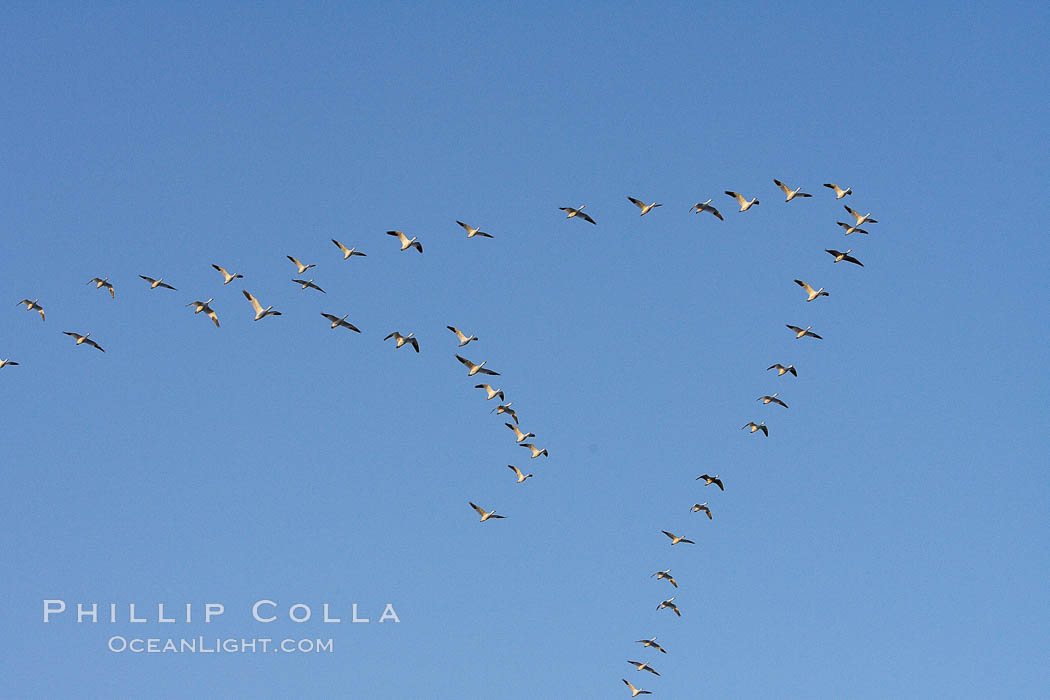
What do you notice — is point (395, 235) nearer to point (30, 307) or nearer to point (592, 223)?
point (592, 223)

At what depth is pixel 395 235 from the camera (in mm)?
107750

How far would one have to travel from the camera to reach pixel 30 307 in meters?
119

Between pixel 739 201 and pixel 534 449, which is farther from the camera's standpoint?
pixel 534 449

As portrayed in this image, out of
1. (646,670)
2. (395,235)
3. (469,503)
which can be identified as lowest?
(646,670)

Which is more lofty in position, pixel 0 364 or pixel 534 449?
pixel 0 364

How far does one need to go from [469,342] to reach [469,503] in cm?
1319

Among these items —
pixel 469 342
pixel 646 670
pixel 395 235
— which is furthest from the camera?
pixel 646 670

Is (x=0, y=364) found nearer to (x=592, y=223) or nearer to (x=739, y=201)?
(x=592, y=223)

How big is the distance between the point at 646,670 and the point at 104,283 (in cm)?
5135

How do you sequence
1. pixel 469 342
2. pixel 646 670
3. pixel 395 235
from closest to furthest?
pixel 395 235, pixel 469 342, pixel 646 670

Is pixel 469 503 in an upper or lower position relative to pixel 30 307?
lower

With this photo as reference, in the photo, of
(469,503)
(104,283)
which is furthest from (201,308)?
(469,503)

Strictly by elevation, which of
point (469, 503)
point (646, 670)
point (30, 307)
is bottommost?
point (646, 670)

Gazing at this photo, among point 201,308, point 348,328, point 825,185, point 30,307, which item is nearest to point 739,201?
point 825,185
